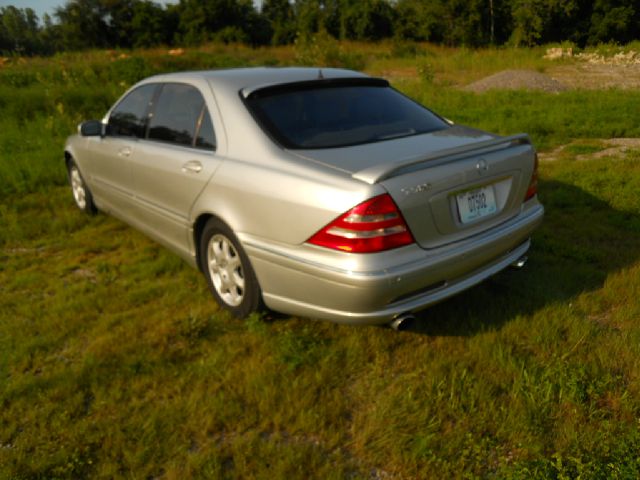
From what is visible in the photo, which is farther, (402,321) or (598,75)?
(598,75)

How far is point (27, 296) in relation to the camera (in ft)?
12.6

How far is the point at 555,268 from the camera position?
148 inches

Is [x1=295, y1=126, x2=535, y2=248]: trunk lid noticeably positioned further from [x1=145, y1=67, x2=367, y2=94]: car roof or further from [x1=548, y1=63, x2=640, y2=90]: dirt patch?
[x1=548, y1=63, x2=640, y2=90]: dirt patch

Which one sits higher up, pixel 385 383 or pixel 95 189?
pixel 95 189

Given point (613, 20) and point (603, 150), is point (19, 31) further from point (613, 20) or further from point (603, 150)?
point (603, 150)

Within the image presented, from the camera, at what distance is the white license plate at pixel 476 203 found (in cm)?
270

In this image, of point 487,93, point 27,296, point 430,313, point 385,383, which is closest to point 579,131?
point 487,93

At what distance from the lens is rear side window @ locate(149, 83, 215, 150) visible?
336cm

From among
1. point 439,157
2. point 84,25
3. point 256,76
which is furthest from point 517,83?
point 84,25

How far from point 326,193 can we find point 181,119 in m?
1.65

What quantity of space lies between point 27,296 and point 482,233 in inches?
128

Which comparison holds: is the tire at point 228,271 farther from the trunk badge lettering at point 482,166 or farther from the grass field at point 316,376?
the trunk badge lettering at point 482,166

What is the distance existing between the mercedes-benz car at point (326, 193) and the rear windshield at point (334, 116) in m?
0.01

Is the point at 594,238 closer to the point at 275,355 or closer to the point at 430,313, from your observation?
the point at 430,313
